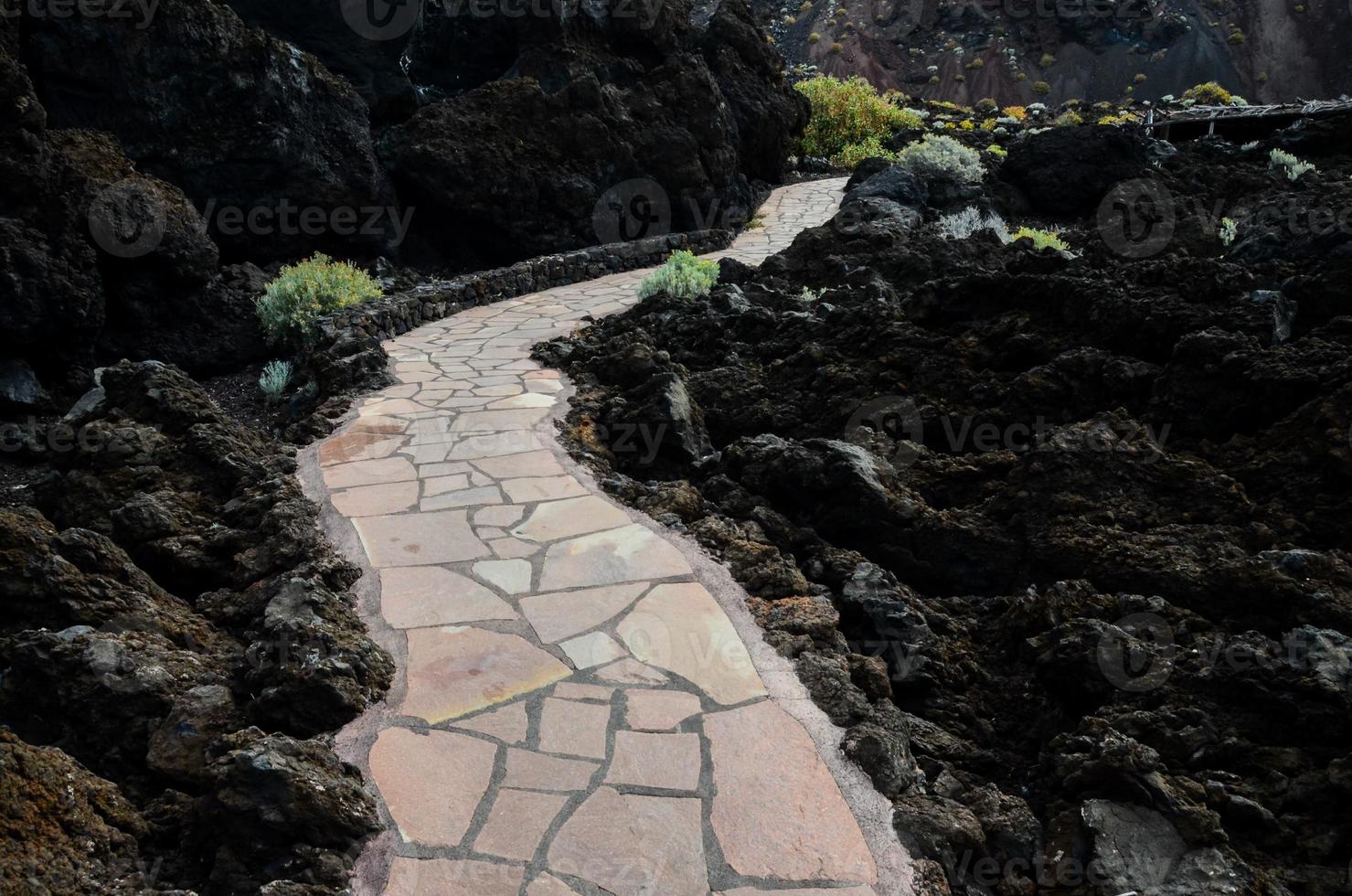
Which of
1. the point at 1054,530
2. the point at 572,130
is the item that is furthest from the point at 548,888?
the point at 572,130

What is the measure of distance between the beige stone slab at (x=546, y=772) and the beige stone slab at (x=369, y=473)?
2.72 metres

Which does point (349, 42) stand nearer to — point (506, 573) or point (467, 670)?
point (506, 573)

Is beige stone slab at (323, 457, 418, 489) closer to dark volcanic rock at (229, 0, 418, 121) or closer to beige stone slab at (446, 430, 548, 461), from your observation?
beige stone slab at (446, 430, 548, 461)

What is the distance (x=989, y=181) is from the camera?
13.8m

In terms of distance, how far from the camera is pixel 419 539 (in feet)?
15.1

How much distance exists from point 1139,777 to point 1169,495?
1851 mm

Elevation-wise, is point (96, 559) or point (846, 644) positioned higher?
point (96, 559)

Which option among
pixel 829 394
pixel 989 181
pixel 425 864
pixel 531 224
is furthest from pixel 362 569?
pixel 989 181

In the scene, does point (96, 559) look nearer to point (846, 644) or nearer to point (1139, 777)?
point (846, 644)

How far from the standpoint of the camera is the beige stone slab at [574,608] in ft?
12.5

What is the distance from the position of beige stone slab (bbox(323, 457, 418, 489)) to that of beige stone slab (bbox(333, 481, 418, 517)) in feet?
0.28

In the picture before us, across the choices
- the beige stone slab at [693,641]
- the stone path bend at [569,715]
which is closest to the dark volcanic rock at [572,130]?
the stone path bend at [569,715]

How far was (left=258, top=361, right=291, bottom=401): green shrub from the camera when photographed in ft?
26.2

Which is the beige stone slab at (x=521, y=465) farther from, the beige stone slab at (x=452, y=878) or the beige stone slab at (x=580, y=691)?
the beige stone slab at (x=452, y=878)
